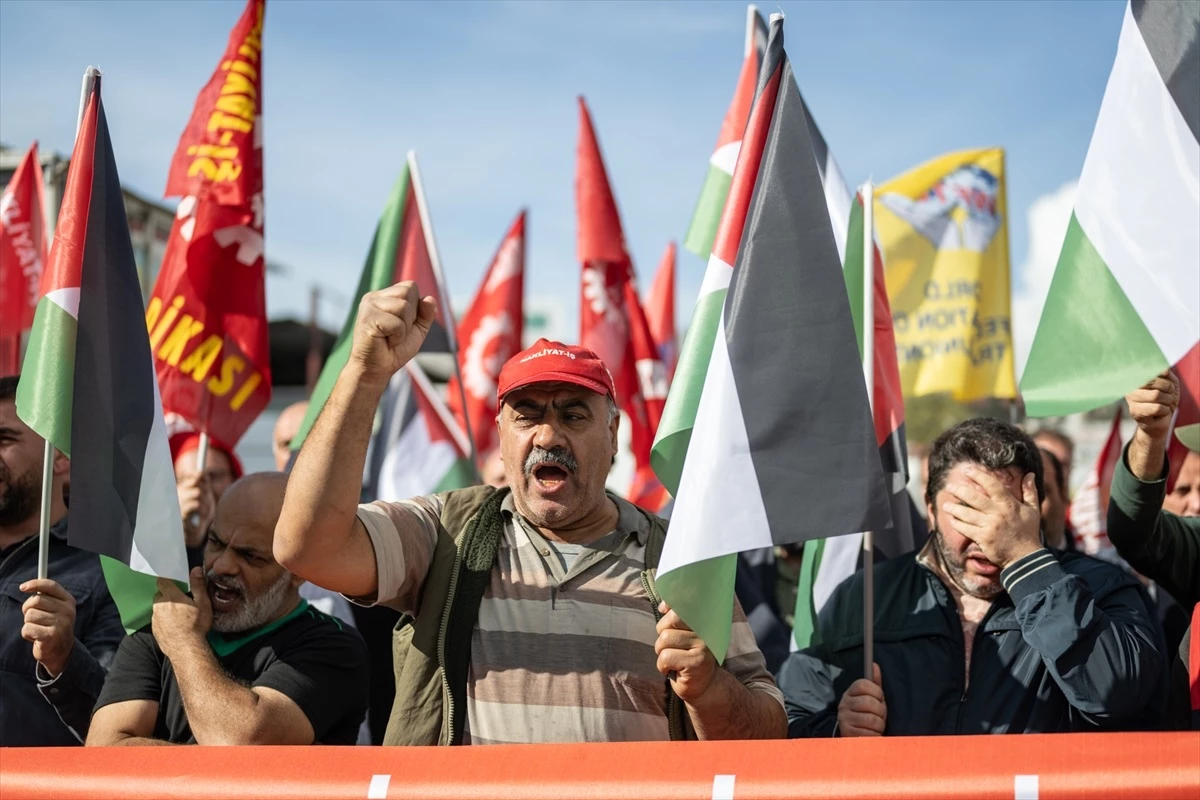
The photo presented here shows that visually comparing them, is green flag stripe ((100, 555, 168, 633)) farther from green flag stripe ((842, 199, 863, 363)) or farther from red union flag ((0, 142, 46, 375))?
red union flag ((0, 142, 46, 375))

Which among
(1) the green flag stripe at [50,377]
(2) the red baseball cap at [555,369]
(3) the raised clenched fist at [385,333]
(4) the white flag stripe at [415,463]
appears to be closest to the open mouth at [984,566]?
(2) the red baseball cap at [555,369]

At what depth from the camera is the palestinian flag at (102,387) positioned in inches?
131

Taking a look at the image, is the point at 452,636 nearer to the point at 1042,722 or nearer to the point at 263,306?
the point at 1042,722

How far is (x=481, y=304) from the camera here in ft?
24.9

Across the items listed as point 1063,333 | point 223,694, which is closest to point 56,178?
point 223,694

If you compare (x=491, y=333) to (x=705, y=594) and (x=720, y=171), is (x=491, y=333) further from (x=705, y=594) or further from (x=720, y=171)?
(x=705, y=594)

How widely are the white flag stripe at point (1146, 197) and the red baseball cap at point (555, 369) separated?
46.6 inches

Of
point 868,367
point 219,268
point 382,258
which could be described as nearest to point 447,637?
point 868,367

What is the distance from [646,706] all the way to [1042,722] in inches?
41.2

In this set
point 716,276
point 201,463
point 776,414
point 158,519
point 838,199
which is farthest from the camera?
point 201,463

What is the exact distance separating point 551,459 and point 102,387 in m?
1.22

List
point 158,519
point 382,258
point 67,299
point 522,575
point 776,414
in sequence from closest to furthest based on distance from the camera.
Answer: point 776,414 < point 522,575 < point 158,519 < point 67,299 < point 382,258

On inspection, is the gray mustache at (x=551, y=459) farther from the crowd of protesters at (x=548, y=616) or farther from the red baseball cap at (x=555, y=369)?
the red baseball cap at (x=555, y=369)

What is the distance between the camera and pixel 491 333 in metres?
7.50
